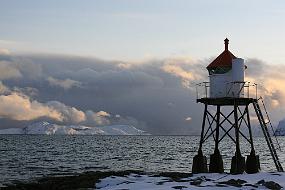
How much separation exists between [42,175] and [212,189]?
85.8 feet

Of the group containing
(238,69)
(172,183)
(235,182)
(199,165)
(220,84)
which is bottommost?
(172,183)

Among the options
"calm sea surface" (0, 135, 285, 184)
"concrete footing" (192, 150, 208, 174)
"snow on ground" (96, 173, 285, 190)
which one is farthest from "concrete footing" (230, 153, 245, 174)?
"calm sea surface" (0, 135, 285, 184)

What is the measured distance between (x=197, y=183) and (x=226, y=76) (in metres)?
10.2

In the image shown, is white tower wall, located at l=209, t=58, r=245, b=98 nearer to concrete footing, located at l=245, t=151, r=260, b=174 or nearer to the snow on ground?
concrete footing, located at l=245, t=151, r=260, b=174

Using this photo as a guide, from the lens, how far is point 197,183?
2497cm

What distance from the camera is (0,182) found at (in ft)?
130

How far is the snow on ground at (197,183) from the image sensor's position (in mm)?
23938

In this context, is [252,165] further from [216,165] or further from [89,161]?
[89,161]

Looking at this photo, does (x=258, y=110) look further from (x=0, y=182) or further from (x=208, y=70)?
(x=0, y=182)

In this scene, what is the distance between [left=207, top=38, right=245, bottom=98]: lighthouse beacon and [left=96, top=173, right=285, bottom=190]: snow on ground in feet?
19.9

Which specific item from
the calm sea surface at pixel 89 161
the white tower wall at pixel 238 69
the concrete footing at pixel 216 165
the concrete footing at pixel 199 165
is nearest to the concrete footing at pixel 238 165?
the concrete footing at pixel 216 165

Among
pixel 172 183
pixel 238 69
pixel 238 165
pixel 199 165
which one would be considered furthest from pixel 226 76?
pixel 172 183

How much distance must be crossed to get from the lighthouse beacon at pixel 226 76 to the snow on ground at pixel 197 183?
606 cm

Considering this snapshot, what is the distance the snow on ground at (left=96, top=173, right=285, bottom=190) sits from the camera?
23938 millimetres
